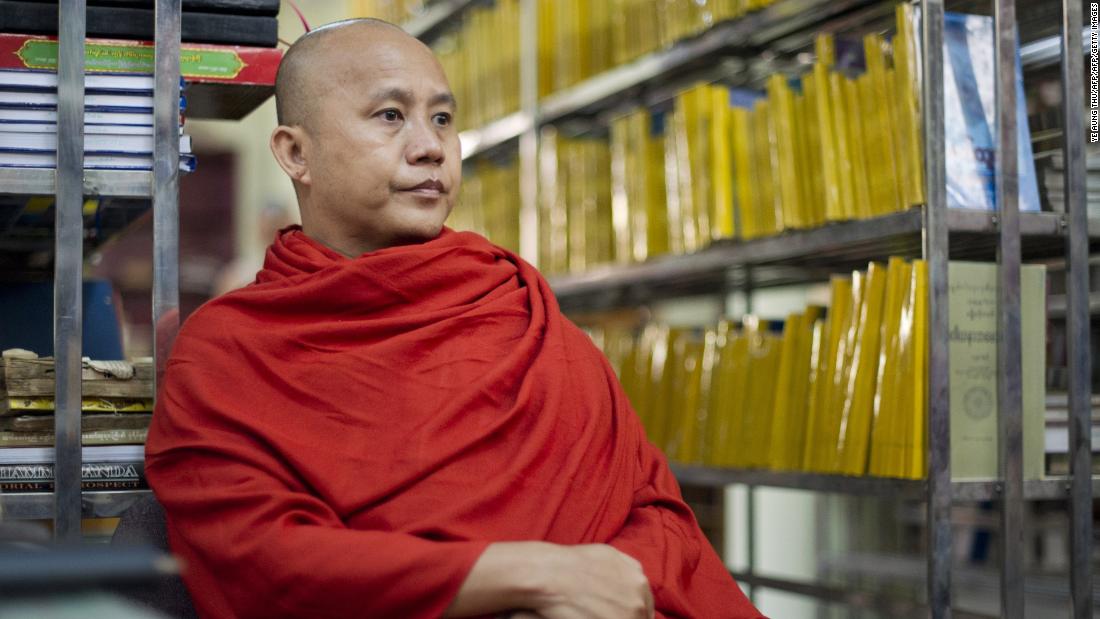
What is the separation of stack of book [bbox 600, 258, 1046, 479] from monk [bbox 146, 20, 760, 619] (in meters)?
0.71

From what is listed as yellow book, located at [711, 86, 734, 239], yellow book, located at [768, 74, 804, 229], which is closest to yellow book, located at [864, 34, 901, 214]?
yellow book, located at [768, 74, 804, 229]

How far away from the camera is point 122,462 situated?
60.4 inches

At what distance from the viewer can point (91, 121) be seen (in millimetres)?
1555

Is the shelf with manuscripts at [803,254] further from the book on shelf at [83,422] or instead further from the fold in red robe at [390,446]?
the book on shelf at [83,422]

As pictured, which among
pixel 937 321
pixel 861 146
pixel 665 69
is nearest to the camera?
pixel 937 321

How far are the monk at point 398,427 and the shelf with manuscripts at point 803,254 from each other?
830 millimetres

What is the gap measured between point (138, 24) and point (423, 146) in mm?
444

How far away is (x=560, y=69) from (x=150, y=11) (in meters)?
1.79

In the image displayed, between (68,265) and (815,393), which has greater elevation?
(68,265)

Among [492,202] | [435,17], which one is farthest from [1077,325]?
[435,17]

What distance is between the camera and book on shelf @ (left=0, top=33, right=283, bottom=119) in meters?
1.54

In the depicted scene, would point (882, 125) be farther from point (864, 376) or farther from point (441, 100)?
point (441, 100)

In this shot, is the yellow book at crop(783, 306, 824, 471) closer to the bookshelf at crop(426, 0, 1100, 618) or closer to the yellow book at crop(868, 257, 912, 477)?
the bookshelf at crop(426, 0, 1100, 618)

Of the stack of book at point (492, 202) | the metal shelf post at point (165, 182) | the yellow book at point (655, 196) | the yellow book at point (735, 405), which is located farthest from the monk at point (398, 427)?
the stack of book at point (492, 202)
